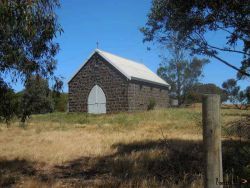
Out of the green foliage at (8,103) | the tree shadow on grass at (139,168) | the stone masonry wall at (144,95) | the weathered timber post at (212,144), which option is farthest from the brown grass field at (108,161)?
the stone masonry wall at (144,95)

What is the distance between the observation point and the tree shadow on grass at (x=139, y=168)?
8.33m

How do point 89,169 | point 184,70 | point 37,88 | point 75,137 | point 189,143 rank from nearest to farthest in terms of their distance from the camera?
point 37,88, point 89,169, point 189,143, point 75,137, point 184,70

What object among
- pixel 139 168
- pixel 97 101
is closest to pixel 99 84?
pixel 97 101

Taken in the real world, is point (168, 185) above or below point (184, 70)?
below

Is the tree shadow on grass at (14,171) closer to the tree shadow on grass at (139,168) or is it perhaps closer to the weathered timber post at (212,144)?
the tree shadow on grass at (139,168)

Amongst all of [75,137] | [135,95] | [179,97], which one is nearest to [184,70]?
[179,97]

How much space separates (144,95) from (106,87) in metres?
4.34

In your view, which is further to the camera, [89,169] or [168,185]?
[89,169]

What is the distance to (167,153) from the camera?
11844mm

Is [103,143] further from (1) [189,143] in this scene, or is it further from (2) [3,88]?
(2) [3,88]

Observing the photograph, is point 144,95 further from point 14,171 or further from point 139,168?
point 139,168

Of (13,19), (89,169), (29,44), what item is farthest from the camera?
(89,169)

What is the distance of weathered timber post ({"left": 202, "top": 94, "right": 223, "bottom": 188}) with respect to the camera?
12.4 feet

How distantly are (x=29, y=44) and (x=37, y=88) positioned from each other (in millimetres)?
1369
